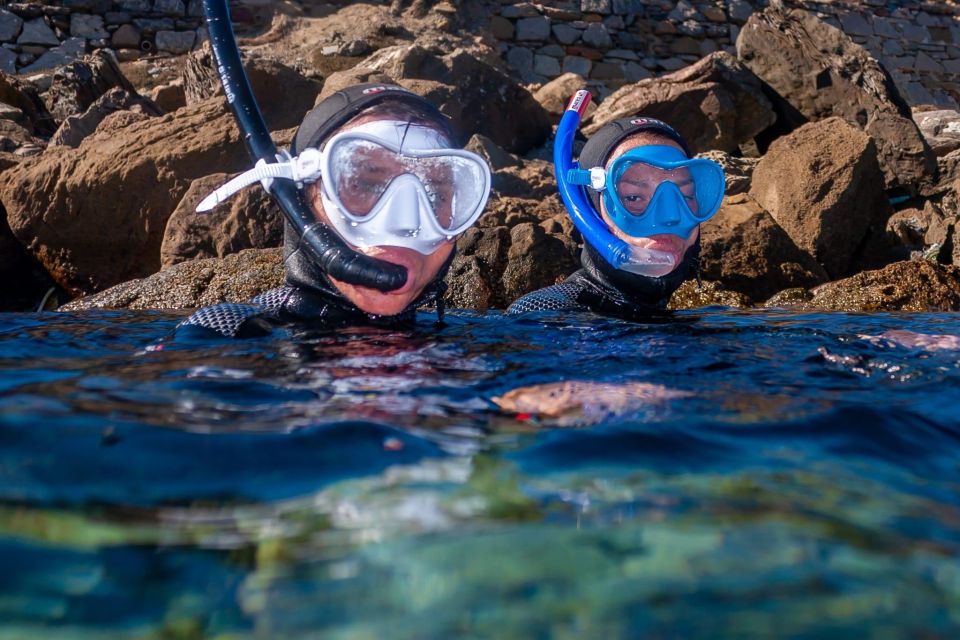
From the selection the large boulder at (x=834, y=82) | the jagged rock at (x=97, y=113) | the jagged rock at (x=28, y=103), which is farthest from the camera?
the jagged rock at (x=28, y=103)

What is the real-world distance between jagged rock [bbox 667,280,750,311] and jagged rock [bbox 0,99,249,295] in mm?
3778

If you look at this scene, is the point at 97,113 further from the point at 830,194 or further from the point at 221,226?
the point at 830,194

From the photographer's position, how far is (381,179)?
2879 mm

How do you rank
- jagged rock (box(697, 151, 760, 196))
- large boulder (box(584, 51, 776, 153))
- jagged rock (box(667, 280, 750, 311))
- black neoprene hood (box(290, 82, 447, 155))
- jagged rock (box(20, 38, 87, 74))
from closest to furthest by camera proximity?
black neoprene hood (box(290, 82, 447, 155)) < jagged rock (box(667, 280, 750, 311)) < jagged rock (box(697, 151, 760, 196)) < large boulder (box(584, 51, 776, 153)) < jagged rock (box(20, 38, 87, 74))

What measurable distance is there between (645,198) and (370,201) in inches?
56.7

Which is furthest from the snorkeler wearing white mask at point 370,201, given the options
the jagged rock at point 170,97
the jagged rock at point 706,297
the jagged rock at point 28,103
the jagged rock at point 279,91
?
the jagged rock at point 28,103

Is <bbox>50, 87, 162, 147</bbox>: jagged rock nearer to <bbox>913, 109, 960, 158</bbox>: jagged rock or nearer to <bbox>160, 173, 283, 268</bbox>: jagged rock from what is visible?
<bbox>160, 173, 283, 268</bbox>: jagged rock

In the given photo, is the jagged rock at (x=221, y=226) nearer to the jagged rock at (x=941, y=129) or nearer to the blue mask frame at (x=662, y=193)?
the blue mask frame at (x=662, y=193)

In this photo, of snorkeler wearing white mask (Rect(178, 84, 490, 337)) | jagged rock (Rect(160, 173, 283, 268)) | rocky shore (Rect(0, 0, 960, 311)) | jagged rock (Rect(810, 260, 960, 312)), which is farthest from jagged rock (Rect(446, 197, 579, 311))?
snorkeler wearing white mask (Rect(178, 84, 490, 337))

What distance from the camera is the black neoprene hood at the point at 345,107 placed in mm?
3049

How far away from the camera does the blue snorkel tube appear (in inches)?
146

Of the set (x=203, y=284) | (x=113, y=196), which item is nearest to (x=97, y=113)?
(x=113, y=196)

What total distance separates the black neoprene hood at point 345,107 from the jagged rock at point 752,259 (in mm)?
3371

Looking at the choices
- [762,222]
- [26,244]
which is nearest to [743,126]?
[762,222]
